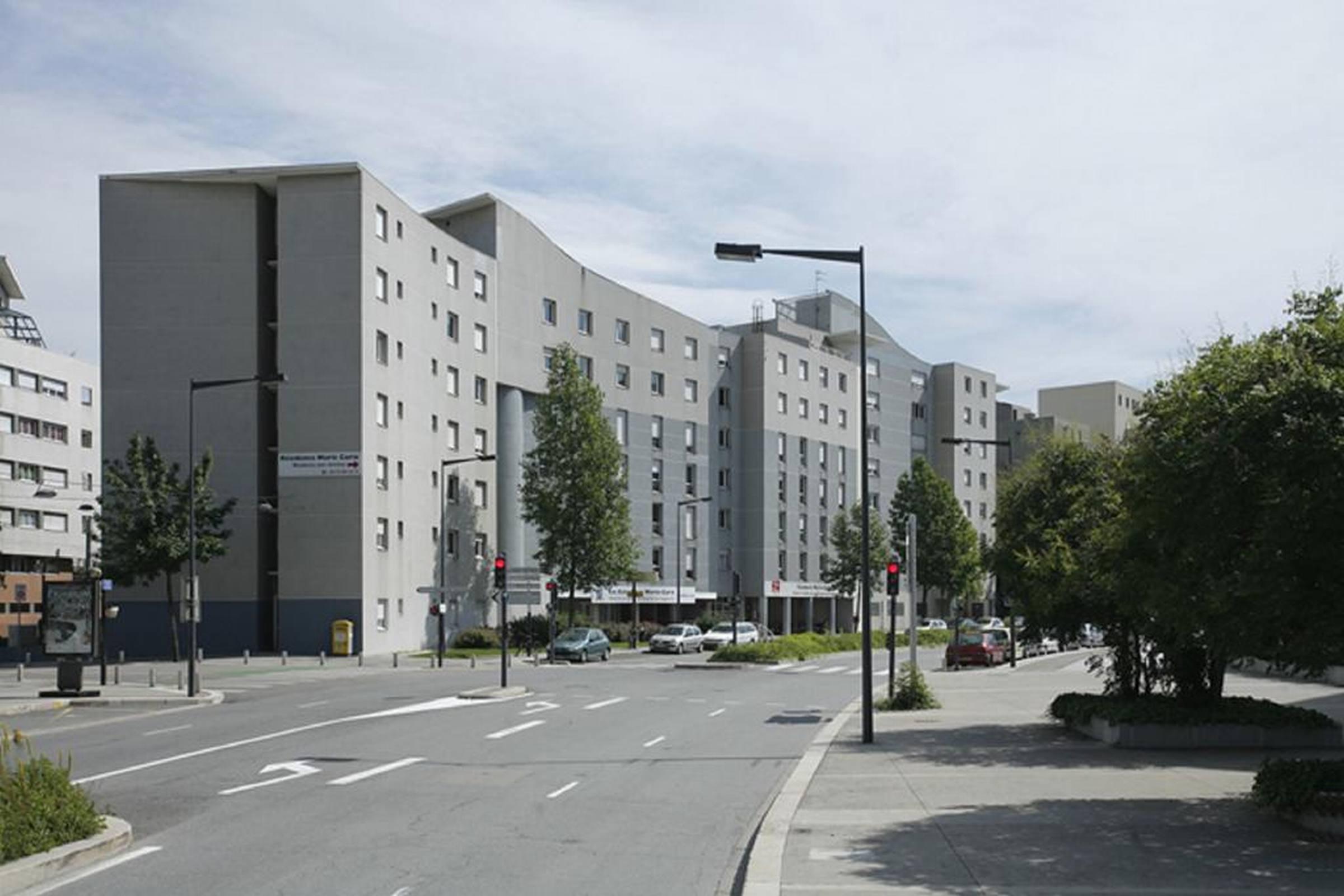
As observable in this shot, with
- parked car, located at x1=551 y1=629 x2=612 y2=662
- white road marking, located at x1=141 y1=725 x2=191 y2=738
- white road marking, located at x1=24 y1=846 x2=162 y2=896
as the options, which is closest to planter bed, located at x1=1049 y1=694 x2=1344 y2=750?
white road marking, located at x1=24 y1=846 x2=162 y2=896

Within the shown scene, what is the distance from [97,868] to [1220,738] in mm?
14746

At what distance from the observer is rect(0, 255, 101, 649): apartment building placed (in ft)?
260

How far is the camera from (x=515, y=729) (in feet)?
81.7

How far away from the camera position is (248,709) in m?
29.8

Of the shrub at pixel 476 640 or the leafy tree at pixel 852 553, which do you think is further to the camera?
the leafy tree at pixel 852 553

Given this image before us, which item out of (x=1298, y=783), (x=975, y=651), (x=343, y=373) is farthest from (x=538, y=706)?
(x=343, y=373)

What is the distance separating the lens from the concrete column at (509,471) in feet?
240

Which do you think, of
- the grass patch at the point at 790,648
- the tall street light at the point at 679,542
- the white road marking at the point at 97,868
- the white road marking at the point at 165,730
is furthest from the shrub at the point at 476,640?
the white road marking at the point at 97,868

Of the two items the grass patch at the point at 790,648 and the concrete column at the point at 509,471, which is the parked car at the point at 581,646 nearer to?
the grass patch at the point at 790,648

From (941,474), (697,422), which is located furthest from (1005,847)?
(941,474)

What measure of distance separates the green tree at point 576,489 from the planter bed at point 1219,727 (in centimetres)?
4845

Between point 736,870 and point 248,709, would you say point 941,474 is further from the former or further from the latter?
point 736,870

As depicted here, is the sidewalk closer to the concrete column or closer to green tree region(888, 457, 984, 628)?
the concrete column

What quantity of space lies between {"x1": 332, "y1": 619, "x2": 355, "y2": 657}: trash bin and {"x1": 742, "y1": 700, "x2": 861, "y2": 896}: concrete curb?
38565 millimetres
